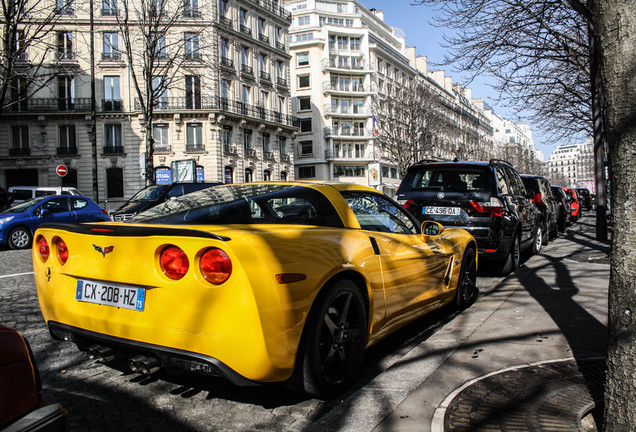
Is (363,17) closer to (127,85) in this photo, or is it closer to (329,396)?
(127,85)

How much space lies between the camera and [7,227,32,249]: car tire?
12.6m

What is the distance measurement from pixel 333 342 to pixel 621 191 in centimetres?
179

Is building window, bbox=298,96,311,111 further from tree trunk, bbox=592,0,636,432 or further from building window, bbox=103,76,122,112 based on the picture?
tree trunk, bbox=592,0,636,432

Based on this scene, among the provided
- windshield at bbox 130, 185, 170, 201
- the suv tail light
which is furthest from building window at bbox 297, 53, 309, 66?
the suv tail light

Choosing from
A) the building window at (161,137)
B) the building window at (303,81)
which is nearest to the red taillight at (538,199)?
the building window at (161,137)

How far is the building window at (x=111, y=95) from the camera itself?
38562 mm

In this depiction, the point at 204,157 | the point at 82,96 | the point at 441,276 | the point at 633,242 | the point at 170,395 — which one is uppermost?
the point at 82,96

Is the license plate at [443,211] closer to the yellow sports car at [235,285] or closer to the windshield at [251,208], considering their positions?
the yellow sports car at [235,285]

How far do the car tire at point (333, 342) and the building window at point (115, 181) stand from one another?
39218 millimetres

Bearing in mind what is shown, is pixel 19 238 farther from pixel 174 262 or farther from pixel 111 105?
pixel 111 105

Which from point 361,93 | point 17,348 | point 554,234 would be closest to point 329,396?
point 17,348

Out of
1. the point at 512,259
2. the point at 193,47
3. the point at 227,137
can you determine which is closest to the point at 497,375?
the point at 512,259

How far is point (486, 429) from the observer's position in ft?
8.20

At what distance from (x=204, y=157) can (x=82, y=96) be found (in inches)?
426
